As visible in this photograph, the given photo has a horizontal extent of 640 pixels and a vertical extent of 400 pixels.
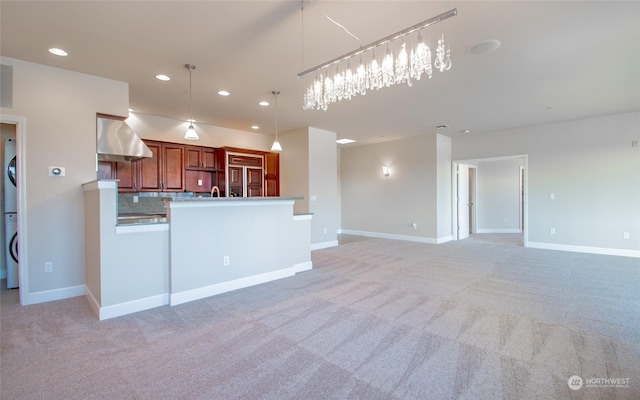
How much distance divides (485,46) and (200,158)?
17.3 ft

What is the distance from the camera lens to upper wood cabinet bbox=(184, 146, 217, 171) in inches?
234

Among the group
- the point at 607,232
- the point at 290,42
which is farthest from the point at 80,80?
the point at 607,232

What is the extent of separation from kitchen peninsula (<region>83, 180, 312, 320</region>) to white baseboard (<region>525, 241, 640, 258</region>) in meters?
5.89

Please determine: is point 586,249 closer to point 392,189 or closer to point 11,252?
point 392,189

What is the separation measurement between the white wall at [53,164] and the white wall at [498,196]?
9556mm

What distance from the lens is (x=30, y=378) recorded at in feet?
6.54

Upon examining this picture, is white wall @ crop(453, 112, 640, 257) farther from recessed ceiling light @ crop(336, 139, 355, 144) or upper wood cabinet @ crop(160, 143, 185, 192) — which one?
upper wood cabinet @ crop(160, 143, 185, 192)

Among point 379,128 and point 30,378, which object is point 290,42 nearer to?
point 30,378

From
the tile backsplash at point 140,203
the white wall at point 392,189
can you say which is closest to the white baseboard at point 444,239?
the white wall at point 392,189

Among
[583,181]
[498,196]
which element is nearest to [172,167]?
[583,181]

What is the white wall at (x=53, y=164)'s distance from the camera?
3342 mm

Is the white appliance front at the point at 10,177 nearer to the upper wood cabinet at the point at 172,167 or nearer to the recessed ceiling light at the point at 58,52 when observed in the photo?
the recessed ceiling light at the point at 58,52

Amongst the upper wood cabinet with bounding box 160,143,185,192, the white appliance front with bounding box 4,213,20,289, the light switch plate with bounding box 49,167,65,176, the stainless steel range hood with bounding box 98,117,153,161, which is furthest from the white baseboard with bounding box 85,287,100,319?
the upper wood cabinet with bounding box 160,143,185,192

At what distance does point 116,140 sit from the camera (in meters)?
3.95
